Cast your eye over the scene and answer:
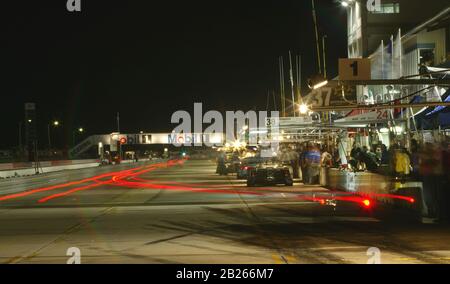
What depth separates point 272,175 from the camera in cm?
2922

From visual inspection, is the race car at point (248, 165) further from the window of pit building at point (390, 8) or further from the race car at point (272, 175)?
the window of pit building at point (390, 8)

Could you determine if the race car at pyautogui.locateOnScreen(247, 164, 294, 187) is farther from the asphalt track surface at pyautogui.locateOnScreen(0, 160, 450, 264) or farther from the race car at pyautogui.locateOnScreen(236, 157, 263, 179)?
the asphalt track surface at pyautogui.locateOnScreen(0, 160, 450, 264)

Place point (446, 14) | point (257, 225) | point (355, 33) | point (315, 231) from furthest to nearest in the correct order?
point (355, 33), point (446, 14), point (257, 225), point (315, 231)

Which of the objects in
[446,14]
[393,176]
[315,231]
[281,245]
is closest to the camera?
[281,245]

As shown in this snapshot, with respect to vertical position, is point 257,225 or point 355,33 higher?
point 355,33

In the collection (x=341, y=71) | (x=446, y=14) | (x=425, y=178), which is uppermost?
(x=446, y=14)

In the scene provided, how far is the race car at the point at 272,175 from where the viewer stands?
1147 inches

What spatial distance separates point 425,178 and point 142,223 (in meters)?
6.64

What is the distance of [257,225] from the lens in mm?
14812

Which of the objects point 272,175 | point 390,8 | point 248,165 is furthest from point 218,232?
point 390,8

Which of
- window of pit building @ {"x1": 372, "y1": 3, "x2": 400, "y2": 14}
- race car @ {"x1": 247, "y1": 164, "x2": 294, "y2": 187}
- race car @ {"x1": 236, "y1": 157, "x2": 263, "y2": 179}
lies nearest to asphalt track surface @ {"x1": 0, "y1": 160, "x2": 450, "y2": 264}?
race car @ {"x1": 247, "y1": 164, "x2": 294, "y2": 187}

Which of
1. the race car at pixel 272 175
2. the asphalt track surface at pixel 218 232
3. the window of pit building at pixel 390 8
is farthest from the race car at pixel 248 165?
the window of pit building at pixel 390 8

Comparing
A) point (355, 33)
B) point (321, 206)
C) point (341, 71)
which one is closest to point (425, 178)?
point (341, 71)
